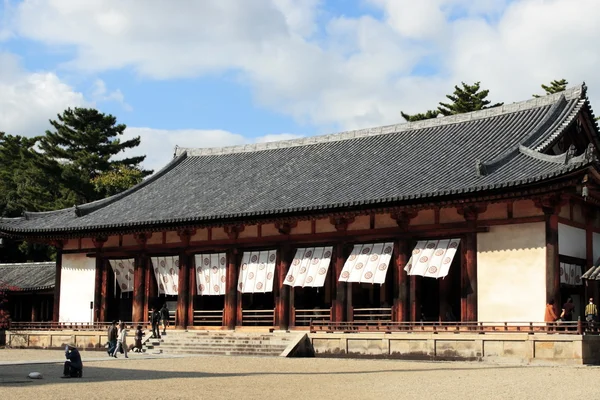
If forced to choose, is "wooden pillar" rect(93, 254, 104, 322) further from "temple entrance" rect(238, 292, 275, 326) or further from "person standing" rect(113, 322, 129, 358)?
"person standing" rect(113, 322, 129, 358)

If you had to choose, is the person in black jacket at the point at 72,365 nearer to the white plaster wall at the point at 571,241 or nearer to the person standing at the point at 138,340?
the person standing at the point at 138,340

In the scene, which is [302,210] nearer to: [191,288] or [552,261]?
[191,288]

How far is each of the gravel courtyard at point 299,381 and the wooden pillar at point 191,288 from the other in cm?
855

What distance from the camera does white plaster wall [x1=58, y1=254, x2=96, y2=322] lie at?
35.9 m

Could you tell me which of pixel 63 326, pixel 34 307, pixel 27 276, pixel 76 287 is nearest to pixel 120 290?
pixel 76 287

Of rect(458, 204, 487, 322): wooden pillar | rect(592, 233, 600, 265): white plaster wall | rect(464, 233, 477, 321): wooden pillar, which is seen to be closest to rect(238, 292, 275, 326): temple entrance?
rect(458, 204, 487, 322): wooden pillar

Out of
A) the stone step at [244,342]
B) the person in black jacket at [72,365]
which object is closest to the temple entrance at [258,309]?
the stone step at [244,342]

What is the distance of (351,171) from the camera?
32.5 metres

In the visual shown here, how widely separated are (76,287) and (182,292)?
5967 millimetres

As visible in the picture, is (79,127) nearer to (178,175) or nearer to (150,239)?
(178,175)

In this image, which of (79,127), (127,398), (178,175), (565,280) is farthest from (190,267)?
(79,127)

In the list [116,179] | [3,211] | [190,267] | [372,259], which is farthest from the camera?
[116,179]

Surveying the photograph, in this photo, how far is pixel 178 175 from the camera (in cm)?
3997

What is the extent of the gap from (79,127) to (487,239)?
50755mm
